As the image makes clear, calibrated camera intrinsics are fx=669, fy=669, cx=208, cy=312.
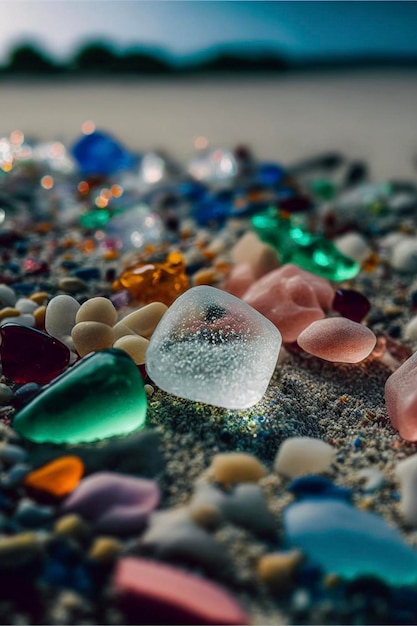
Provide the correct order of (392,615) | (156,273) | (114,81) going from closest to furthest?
(392,615), (156,273), (114,81)

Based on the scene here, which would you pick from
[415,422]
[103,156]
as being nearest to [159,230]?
[103,156]

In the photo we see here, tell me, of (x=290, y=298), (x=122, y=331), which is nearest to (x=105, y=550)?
(x=122, y=331)

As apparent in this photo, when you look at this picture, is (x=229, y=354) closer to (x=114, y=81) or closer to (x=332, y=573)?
(x=332, y=573)

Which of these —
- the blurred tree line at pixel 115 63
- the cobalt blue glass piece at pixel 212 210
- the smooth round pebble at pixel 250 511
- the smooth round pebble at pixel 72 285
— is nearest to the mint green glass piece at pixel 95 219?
the cobalt blue glass piece at pixel 212 210

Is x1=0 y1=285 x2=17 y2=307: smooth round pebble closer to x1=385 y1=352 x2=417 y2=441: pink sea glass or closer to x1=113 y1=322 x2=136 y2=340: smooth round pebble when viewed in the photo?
x1=113 y1=322 x2=136 y2=340: smooth round pebble

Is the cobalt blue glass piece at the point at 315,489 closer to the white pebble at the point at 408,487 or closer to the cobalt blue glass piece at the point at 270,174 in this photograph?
the white pebble at the point at 408,487

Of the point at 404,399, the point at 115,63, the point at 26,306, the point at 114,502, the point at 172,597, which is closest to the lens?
the point at 172,597

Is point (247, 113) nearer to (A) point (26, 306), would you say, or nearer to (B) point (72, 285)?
(B) point (72, 285)
